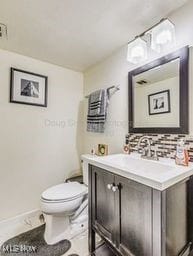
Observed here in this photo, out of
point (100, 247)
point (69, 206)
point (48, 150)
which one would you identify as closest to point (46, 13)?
point (48, 150)

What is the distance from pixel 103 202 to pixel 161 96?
0.98 m

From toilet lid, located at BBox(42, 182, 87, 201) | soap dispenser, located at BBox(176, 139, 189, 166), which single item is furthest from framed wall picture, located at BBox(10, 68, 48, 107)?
soap dispenser, located at BBox(176, 139, 189, 166)

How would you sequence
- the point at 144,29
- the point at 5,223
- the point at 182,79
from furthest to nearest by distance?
the point at 5,223, the point at 144,29, the point at 182,79

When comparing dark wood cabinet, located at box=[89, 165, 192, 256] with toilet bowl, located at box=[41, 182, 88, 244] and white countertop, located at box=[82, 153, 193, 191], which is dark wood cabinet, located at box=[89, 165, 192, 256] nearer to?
white countertop, located at box=[82, 153, 193, 191]

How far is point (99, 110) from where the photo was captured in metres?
1.86

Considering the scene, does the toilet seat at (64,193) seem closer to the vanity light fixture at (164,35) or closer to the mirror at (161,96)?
the mirror at (161,96)

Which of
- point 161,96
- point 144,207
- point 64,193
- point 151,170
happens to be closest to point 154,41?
point 161,96

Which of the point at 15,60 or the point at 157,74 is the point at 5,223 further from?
the point at 157,74

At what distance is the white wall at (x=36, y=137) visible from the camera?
5.69 feet

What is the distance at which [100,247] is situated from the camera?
1.42m

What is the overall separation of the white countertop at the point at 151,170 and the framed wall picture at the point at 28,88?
1.11 metres

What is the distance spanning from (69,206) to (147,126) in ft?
3.40

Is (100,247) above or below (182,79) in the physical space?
below

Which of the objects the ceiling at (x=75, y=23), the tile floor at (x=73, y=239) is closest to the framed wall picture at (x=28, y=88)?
the ceiling at (x=75, y=23)
